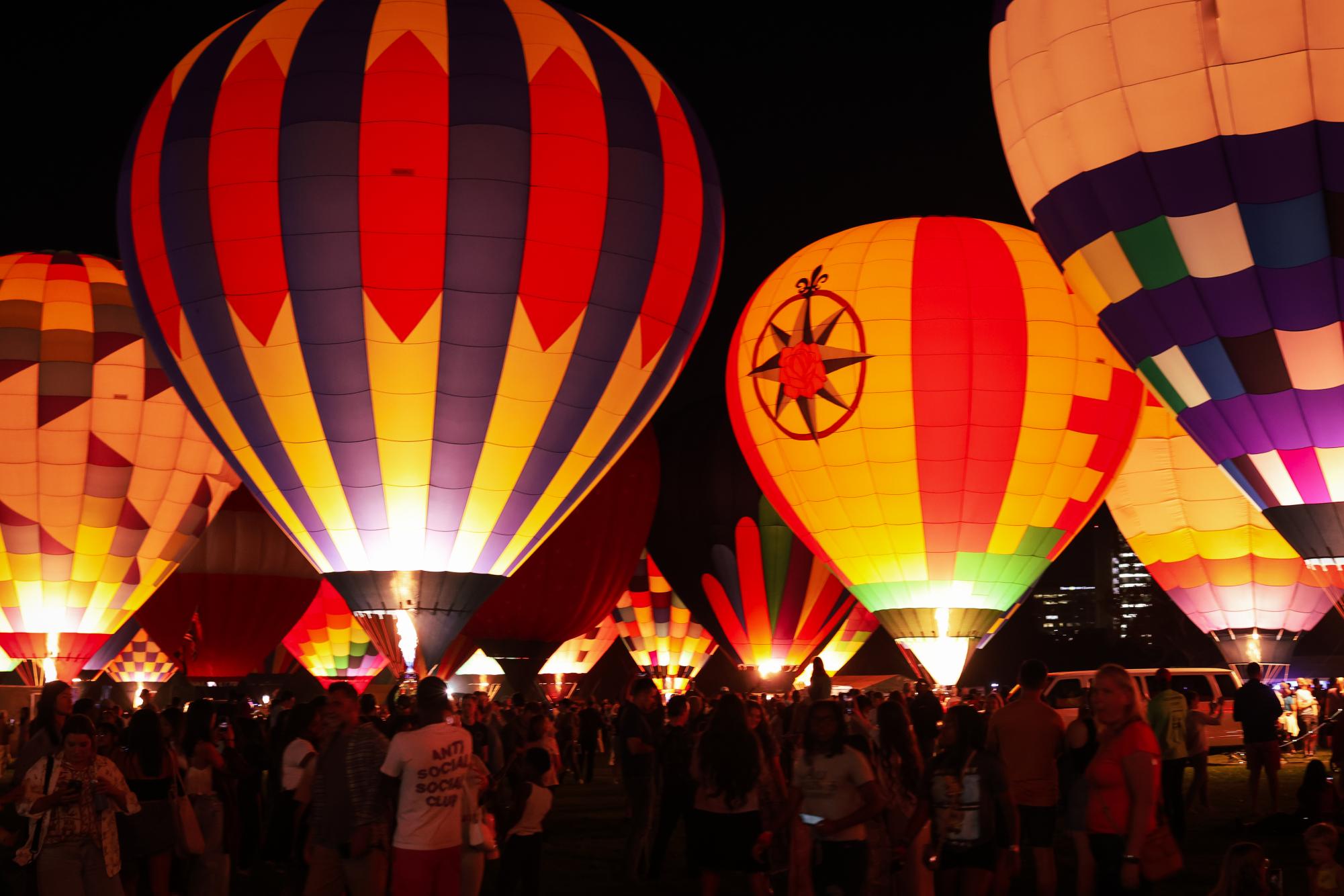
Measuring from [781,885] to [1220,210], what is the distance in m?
6.14

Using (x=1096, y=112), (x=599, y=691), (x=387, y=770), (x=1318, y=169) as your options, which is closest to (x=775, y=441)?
(x=1096, y=112)

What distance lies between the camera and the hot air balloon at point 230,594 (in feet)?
83.8

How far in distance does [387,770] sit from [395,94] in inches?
340

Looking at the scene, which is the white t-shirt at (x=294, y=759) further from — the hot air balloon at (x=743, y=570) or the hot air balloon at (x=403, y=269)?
the hot air balloon at (x=743, y=570)

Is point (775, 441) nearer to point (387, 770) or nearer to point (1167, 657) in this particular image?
point (387, 770)

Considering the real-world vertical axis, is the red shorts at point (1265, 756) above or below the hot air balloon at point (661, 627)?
below

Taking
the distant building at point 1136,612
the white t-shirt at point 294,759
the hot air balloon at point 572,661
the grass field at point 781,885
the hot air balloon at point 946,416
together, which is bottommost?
the grass field at point 781,885

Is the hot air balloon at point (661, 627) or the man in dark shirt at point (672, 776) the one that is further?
the hot air balloon at point (661, 627)

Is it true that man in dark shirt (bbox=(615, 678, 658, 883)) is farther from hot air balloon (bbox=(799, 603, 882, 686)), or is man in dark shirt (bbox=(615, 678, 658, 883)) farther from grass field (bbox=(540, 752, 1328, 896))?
hot air balloon (bbox=(799, 603, 882, 686))

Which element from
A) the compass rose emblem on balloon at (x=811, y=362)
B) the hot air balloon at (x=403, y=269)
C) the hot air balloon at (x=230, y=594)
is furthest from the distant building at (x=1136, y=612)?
the hot air balloon at (x=403, y=269)

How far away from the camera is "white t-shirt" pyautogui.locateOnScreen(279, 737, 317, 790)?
6676mm

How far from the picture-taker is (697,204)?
46.3 ft

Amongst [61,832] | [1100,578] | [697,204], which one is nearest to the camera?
[61,832]

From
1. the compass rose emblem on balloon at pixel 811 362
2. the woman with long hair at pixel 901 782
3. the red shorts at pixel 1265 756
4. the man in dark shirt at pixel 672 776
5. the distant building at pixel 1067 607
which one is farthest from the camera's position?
the distant building at pixel 1067 607
